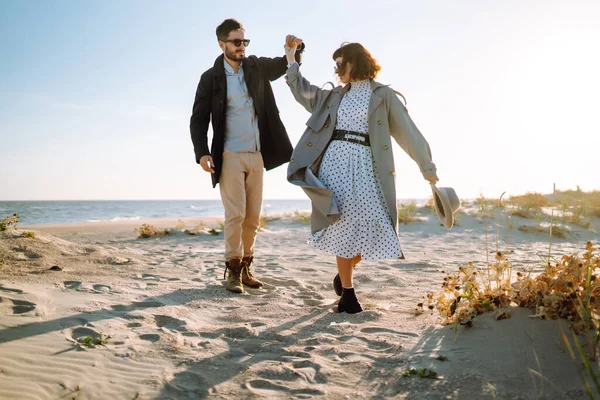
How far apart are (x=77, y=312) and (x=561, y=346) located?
2.99 meters

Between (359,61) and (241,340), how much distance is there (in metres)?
2.22

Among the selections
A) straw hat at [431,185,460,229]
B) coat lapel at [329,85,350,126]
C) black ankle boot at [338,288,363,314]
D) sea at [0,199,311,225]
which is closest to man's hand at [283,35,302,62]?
coat lapel at [329,85,350,126]

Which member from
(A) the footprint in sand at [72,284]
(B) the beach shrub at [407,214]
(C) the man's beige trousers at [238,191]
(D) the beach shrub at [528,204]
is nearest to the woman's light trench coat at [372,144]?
(C) the man's beige trousers at [238,191]

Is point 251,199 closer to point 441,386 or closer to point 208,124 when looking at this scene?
point 208,124

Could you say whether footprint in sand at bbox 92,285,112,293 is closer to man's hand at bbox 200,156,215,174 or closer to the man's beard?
man's hand at bbox 200,156,215,174

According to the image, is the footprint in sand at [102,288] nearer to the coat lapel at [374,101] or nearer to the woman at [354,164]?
the woman at [354,164]

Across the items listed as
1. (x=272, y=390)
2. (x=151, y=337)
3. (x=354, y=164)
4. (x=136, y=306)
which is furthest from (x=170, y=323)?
(x=354, y=164)

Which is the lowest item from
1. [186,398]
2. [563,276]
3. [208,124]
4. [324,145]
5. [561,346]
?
[186,398]

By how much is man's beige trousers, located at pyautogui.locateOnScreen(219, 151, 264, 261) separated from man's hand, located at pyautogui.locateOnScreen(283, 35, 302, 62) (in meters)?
0.94

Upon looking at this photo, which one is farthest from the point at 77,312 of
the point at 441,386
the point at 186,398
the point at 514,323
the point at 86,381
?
the point at 514,323

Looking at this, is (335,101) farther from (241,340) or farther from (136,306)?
(136,306)

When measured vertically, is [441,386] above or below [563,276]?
below

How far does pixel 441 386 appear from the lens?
87.3 inches

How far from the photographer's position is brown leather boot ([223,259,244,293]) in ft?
14.2
